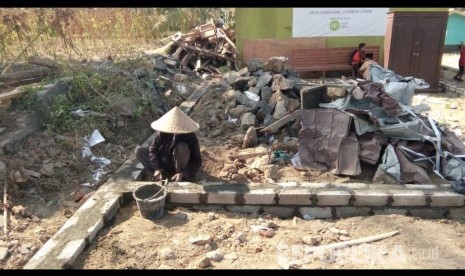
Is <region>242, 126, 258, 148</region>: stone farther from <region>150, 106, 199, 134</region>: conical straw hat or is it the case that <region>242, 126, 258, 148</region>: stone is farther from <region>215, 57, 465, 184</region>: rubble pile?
<region>150, 106, 199, 134</region>: conical straw hat

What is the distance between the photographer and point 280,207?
167 inches

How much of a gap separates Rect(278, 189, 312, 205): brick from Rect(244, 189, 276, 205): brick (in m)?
0.09

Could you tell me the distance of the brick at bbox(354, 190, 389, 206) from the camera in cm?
413

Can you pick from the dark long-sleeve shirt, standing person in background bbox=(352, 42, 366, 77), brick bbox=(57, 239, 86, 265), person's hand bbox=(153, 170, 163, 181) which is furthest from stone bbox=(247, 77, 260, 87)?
standing person in background bbox=(352, 42, 366, 77)

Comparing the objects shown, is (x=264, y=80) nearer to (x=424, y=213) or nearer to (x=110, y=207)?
(x=424, y=213)

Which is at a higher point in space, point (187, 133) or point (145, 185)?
point (187, 133)

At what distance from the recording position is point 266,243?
3.58 metres

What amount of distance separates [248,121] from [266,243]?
3.14 m

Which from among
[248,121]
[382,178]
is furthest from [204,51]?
[382,178]

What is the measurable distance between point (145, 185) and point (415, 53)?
32.5 ft

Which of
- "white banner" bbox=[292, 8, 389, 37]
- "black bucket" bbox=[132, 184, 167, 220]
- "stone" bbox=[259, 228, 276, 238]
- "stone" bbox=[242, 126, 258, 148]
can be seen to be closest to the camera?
"stone" bbox=[259, 228, 276, 238]

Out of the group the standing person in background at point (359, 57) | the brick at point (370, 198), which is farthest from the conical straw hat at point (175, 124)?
the standing person in background at point (359, 57)
